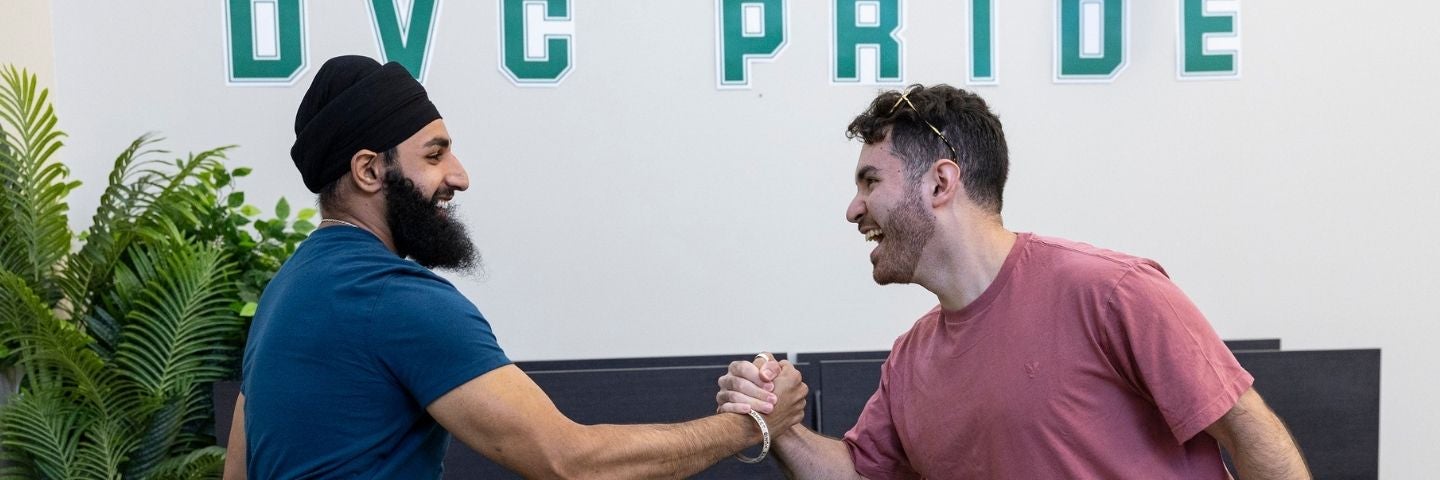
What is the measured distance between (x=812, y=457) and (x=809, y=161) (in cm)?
199

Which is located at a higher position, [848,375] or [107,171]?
[107,171]

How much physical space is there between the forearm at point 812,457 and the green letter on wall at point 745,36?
77.9 inches

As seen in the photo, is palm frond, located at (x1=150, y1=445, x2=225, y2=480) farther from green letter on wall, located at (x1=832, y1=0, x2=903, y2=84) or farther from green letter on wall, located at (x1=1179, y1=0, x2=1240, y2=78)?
green letter on wall, located at (x1=1179, y1=0, x2=1240, y2=78)

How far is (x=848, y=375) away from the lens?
10.9ft

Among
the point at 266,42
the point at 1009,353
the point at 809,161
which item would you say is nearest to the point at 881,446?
the point at 1009,353

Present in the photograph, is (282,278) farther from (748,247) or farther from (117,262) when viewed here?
(748,247)

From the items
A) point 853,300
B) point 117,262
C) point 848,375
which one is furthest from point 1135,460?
point 117,262

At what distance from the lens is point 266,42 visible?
384cm

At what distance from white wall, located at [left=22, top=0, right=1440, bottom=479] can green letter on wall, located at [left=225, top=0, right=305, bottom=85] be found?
0.05m

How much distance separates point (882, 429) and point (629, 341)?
202 centimetres

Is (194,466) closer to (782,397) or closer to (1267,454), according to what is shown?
(782,397)

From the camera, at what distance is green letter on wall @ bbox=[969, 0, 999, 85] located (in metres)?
4.08

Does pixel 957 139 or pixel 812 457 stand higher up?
pixel 957 139

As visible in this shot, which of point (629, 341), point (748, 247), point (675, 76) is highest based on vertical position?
point (675, 76)
